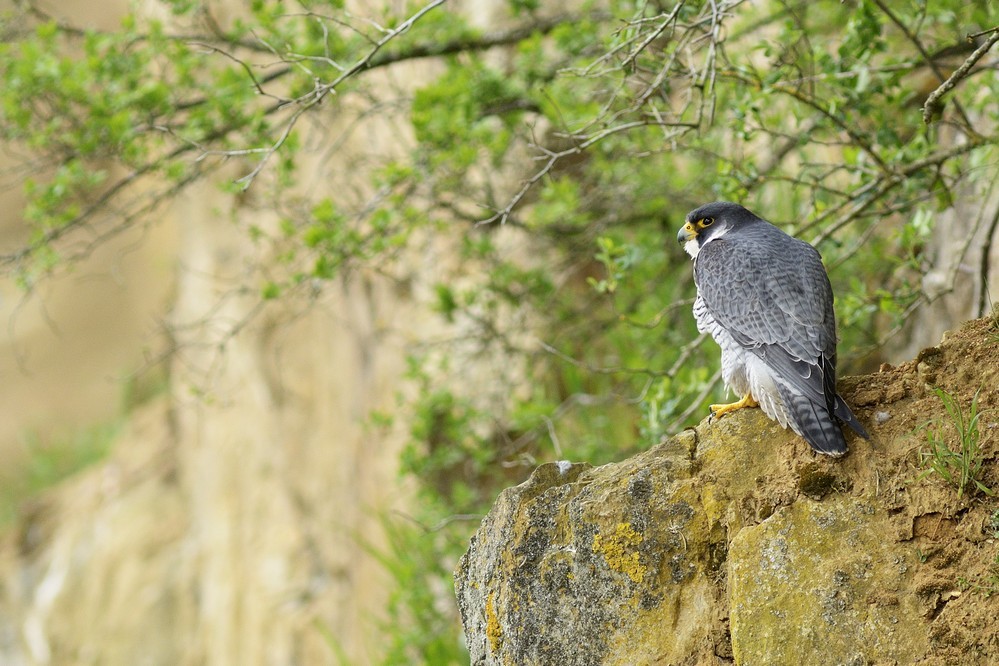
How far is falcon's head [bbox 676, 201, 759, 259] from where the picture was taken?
12.5 ft

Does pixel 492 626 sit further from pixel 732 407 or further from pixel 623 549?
pixel 732 407

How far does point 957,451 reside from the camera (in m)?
2.57

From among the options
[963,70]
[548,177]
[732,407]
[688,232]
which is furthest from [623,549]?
[548,177]

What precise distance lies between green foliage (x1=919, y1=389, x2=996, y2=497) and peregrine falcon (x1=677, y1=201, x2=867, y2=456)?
0.18m

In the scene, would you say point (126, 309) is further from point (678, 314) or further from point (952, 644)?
point (952, 644)

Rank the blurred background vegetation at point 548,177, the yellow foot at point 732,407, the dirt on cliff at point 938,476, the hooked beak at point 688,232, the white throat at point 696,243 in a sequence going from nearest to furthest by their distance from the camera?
the dirt on cliff at point 938,476
the yellow foot at point 732,407
the white throat at point 696,243
the hooked beak at point 688,232
the blurred background vegetation at point 548,177

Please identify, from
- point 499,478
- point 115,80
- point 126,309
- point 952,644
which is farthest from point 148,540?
point 952,644

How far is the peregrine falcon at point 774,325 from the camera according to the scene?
109 inches

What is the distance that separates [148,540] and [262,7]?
Answer: 8096mm

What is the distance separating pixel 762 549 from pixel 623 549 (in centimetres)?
38

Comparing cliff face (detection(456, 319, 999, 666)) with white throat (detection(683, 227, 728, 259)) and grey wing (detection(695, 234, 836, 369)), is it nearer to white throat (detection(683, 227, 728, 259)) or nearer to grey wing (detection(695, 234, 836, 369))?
grey wing (detection(695, 234, 836, 369))

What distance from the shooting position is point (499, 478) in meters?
6.69

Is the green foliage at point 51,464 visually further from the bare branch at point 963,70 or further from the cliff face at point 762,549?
the bare branch at point 963,70

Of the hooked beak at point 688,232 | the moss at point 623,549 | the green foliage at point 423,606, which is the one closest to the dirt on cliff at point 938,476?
the moss at point 623,549
